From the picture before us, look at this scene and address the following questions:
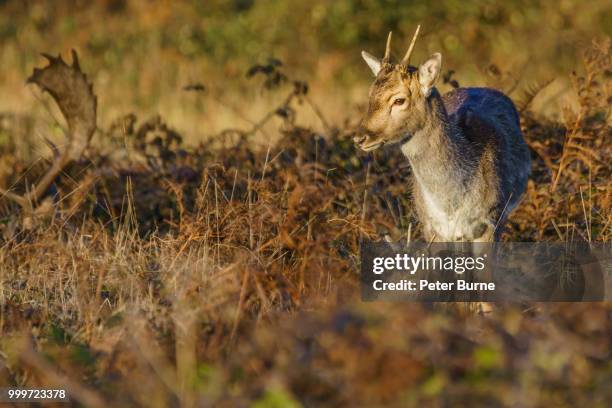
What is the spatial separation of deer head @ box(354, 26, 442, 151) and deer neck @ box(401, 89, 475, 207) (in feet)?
0.37

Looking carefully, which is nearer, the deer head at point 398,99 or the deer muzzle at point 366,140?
the deer muzzle at point 366,140

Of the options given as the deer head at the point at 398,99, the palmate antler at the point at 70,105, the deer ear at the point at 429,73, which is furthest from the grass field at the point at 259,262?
the deer ear at the point at 429,73

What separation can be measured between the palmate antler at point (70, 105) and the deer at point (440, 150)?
2204 mm

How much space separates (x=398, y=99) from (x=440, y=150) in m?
0.47

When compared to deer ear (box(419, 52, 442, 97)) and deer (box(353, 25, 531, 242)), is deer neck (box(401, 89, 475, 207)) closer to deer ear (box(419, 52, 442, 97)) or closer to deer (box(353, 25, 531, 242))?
deer (box(353, 25, 531, 242))

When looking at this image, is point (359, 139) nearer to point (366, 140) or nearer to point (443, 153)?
point (366, 140)

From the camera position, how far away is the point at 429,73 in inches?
251

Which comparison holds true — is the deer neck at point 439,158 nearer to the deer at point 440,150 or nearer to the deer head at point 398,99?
the deer at point 440,150

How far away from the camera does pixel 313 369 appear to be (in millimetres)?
3609

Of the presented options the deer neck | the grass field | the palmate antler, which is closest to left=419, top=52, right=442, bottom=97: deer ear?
the deer neck

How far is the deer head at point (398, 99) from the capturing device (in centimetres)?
629

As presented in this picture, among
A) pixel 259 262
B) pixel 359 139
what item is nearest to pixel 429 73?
pixel 359 139

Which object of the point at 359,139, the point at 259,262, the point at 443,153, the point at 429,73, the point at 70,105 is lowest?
the point at 259,262

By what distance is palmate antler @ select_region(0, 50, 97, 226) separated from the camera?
7.77 m
